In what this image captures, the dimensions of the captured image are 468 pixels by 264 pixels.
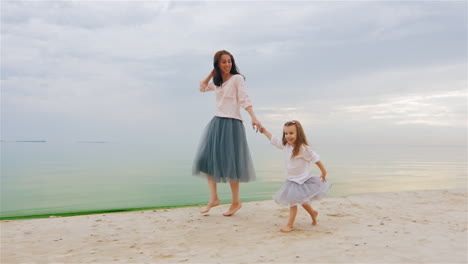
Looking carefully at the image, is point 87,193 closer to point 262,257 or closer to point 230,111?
point 230,111

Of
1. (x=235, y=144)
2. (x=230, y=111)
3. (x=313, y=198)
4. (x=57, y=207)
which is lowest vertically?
(x=57, y=207)

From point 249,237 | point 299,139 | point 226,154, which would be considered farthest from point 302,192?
point 226,154

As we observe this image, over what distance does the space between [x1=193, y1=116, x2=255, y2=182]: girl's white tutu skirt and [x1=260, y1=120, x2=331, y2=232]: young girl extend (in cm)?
72

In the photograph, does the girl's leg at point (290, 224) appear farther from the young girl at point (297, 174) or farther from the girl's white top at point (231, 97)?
the girl's white top at point (231, 97)

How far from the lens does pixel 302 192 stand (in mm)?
3789

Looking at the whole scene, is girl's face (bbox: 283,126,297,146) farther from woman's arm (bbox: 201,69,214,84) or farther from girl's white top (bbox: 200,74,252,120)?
woman's arm (bbox: 201,69,214,84)

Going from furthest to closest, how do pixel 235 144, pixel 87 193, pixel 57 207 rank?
pixel 87 193 < pixel 57 207 < pixel 235 144

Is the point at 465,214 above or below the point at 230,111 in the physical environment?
below

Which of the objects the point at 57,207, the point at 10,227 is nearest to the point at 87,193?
the point at 57,207

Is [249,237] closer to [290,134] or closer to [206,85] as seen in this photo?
[290,134]

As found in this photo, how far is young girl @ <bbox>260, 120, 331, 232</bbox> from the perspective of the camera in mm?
3791

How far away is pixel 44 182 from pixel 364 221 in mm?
8979

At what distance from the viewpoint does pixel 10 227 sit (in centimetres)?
428

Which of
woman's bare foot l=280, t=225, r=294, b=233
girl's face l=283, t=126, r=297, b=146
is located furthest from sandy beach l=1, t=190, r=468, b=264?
girl's face l=283, t=126, r=297, b=146
